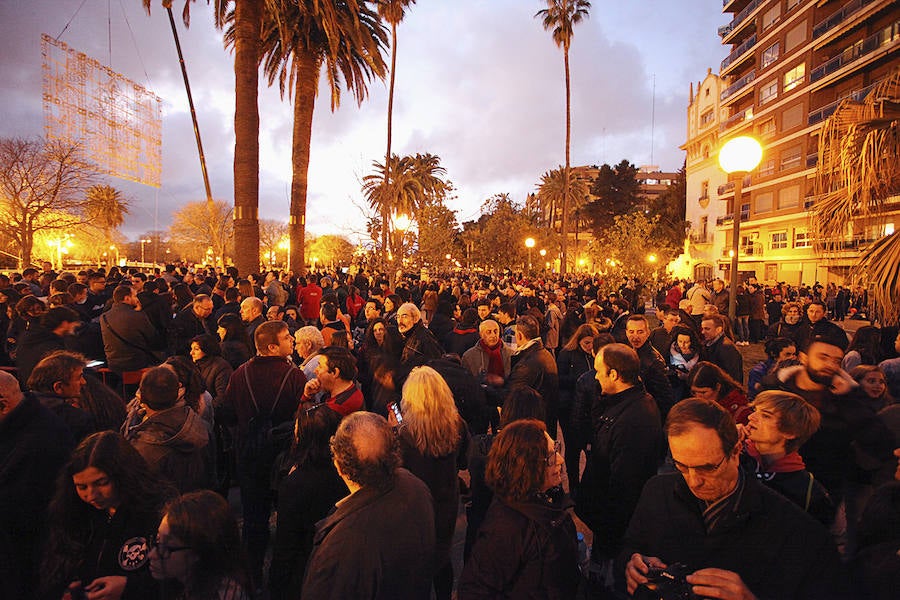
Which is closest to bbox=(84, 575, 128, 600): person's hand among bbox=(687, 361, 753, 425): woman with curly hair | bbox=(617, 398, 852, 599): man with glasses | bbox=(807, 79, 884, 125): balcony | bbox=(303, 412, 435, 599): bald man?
bbox=(303, 412, 435, 599): bald man

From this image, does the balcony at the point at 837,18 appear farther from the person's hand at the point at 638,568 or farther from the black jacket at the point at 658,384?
the person's hand at the point at 638,568

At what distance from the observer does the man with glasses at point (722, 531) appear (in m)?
1.79

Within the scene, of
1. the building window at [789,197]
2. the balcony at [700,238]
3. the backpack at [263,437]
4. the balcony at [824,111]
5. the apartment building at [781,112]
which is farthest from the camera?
the balcony at [700,238]

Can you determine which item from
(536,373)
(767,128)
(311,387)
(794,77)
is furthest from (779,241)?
(311,387)

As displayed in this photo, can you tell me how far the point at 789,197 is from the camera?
36.6 meters

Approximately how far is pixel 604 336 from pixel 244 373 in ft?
10.4

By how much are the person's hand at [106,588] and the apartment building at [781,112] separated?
99.7 feet

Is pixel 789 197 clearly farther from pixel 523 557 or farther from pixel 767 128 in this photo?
A: pixel 523 557

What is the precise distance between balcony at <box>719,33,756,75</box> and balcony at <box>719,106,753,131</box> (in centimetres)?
447

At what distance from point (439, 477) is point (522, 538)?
1.00 m

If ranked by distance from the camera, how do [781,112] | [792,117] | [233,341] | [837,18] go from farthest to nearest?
[781,112]
[792,117]
[837,18]
[233,341]


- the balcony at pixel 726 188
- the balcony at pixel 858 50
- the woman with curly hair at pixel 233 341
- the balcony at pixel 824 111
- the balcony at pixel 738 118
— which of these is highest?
the balcony at pixel 738 118

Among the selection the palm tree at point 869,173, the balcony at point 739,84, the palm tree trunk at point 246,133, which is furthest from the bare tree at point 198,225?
the palm tree at point 869,173

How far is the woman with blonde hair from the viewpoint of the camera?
2988mm
